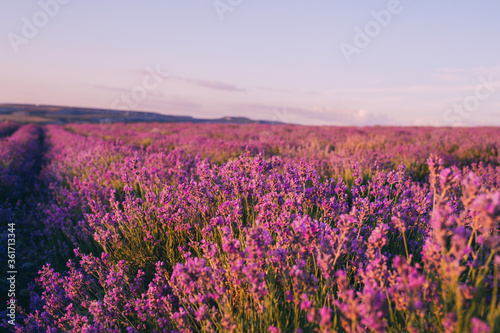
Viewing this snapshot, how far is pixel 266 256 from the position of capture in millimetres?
1838

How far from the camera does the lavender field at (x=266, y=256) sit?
4.46ft

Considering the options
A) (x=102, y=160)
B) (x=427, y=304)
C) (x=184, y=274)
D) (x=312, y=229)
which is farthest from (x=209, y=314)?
(x=102, y=160)

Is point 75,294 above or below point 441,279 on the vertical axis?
below

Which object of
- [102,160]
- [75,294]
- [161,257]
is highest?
[102,160]

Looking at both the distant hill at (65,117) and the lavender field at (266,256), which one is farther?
the distant hill at (65,117)

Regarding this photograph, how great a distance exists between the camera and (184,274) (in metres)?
1.53

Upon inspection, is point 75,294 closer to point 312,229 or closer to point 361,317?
point 312,229

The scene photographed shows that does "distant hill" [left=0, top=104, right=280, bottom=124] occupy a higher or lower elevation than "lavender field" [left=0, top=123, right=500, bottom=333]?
higher

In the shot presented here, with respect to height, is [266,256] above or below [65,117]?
below

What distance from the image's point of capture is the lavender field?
A: 1.36 m

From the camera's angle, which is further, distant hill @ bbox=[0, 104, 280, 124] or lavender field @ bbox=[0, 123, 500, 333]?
distant hill @ bbox=[0, 104, 280, 124]

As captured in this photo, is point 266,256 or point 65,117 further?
point 65,117

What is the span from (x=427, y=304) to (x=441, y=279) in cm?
16

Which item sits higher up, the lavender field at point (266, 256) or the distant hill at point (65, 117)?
the distant hill at point (65, 117)
